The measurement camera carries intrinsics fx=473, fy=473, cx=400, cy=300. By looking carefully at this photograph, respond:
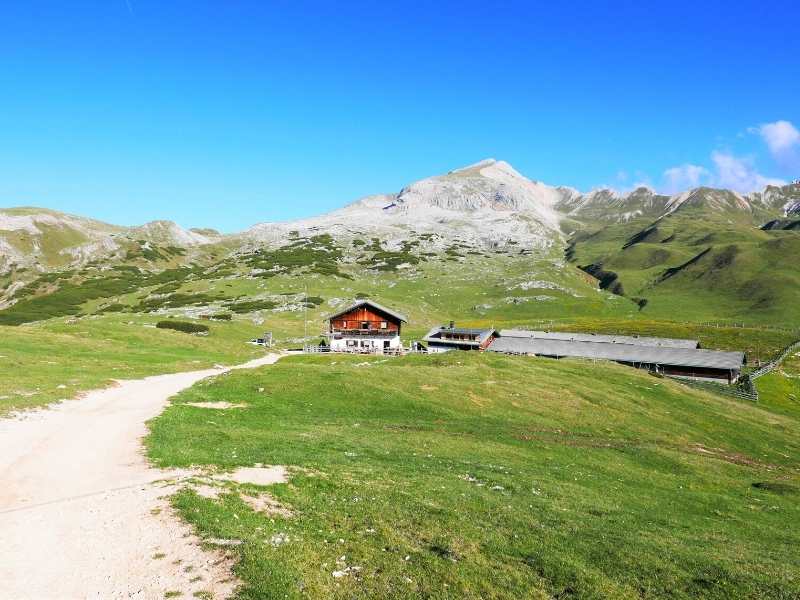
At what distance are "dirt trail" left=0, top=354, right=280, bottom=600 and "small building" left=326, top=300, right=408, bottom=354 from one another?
83380 millimetres

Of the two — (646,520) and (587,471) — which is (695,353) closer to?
(587,471)

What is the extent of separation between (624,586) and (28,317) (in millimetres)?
197574

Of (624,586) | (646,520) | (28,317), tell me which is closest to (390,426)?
(646,520)

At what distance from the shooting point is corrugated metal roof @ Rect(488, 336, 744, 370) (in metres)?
107

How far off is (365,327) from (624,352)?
206 feet

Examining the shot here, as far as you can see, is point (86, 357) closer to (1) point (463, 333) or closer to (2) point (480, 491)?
(2) point (480, 491)

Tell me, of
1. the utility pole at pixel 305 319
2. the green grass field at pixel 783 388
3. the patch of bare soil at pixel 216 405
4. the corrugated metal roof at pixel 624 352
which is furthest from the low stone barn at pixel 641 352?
the patch of bare soil at pixel 216 405

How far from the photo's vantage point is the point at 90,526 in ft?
51.8

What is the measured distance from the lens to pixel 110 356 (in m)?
61.9

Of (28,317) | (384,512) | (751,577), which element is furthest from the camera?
(28,317)

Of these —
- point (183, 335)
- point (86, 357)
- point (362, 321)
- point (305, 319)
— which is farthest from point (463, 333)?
point (86, 357)

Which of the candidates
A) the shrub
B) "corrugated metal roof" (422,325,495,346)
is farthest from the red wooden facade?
the shrub

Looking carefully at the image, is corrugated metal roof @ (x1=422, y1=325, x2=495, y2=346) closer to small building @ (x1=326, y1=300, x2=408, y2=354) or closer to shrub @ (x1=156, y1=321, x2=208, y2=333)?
small building @ (x1=326, y1=300, x2=408, y2=354)

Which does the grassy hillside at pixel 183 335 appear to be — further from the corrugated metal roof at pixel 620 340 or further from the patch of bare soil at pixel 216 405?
the corrugated metal roof at pixel 620 340
